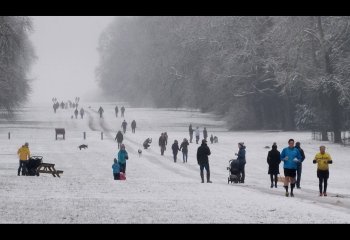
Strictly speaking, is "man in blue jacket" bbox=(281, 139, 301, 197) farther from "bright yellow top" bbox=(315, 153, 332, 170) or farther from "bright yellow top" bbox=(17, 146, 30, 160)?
"bright yellow top" bbox=(17, 146, 30, 160)

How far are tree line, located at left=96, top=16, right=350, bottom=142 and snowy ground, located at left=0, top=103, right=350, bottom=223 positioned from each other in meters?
4.35

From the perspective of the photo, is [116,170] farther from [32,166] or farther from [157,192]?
[157,192]

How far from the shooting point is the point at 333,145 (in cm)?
4631

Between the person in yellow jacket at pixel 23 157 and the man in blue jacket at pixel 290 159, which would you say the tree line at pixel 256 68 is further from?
the man in blue jacket at pixel 290 159

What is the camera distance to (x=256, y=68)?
57.6 meters

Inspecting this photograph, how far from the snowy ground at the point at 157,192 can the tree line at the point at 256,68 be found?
14.3 feet

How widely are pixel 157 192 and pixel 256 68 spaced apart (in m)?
37.6

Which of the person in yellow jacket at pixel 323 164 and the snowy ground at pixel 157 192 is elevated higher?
the person in yellow jacket at pixel 323 164

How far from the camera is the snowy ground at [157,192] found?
621 inches

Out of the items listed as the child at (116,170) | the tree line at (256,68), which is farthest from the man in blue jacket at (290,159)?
the tree line at (256,68)

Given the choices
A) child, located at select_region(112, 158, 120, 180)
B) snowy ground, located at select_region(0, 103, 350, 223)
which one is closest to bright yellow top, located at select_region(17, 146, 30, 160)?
snowy ground, located at select_region(0, 103, 350, 223)

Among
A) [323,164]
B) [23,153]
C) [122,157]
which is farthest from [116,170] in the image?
[323,164]
